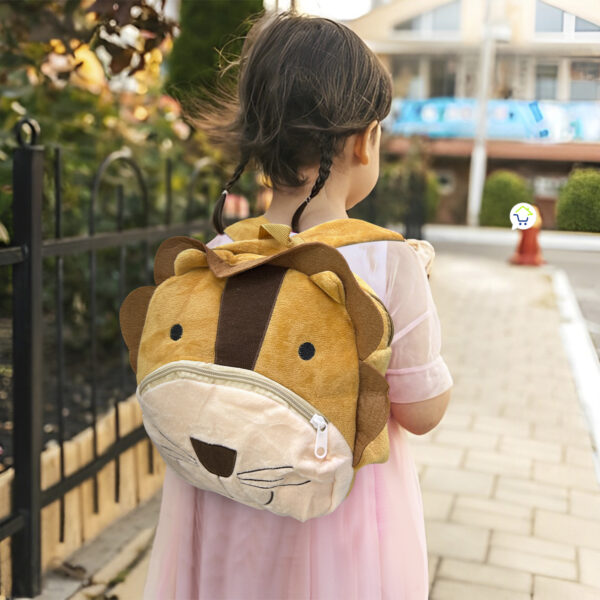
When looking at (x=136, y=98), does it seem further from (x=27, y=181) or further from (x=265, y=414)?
(x=265, y=414)

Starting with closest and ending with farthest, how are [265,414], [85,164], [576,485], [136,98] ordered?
[265,414], [576,485], [85,164], [136,98]

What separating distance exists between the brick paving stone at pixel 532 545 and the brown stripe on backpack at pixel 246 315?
6.66ft

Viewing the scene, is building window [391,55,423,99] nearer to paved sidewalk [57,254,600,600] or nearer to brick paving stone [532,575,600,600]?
paved sidewalk [57,254,600,600]

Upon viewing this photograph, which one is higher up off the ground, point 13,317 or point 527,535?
point 13,317

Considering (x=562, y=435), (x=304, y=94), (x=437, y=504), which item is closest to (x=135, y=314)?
(x=304, y=94)

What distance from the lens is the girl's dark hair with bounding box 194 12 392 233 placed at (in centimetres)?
132

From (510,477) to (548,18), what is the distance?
2591 millimetres

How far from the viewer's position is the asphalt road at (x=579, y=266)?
63.0 inches

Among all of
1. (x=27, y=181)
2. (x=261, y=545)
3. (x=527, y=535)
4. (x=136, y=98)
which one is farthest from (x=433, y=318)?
(x=136, y=98)


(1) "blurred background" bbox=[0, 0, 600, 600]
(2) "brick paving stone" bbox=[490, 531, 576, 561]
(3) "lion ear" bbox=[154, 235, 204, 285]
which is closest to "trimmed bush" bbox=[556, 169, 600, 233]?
(1) "blurred background" bbox=[0, 0, 600, 600]

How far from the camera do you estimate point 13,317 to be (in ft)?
7.75

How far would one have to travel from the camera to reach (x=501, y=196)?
154 centimetres

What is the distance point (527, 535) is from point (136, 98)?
3.63 metres

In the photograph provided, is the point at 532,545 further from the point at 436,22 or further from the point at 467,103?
the point at 436,22
